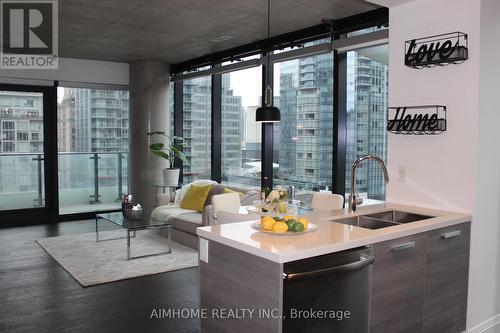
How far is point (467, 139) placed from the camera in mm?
3010

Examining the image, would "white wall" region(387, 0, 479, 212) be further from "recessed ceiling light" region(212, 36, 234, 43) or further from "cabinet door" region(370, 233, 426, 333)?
"recessed ceiling light" region(212, 36, 234, 43)

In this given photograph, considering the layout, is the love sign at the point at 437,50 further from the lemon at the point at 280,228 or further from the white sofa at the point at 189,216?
the white sofa at the point at 189,216

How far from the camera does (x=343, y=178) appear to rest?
5223 millimetres

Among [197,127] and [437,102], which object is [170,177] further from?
[437,102]

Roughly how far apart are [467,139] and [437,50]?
0.64 meters

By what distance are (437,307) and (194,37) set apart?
4514mm

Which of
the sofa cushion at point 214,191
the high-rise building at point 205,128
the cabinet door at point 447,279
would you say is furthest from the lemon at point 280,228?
the high-rise building at point 205,128

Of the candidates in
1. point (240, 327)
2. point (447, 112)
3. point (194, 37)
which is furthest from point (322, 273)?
point (194, 37)

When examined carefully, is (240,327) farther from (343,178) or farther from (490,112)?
(343,178)

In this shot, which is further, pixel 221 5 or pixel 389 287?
pixel 221 5

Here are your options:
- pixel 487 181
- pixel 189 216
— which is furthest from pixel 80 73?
pixel 487 181

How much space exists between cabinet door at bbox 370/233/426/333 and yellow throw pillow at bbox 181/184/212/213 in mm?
3914

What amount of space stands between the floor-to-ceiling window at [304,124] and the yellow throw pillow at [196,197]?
100cm

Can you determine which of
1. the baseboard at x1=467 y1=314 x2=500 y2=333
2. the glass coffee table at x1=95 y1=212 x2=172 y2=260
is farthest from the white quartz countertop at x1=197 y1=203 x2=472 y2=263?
the glass coffee table at x1=95 y1=212 x2=172 y2=260
